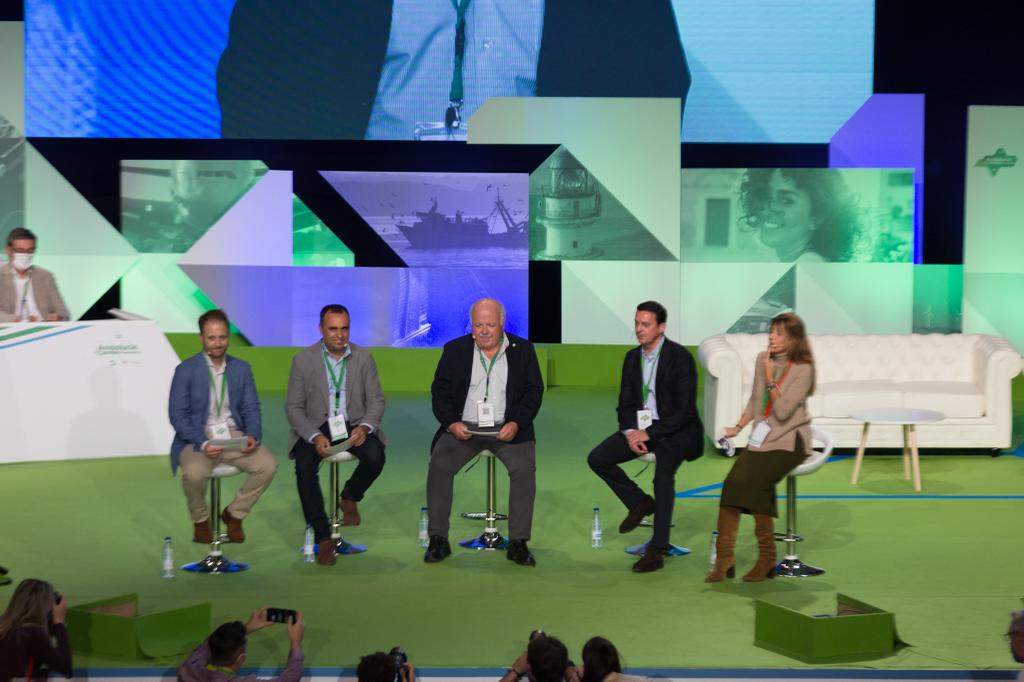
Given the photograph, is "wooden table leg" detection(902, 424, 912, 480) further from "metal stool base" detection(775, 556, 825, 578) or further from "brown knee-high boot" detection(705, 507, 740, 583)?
"brown knee-high boot" detection(705, 507, 740, 583)

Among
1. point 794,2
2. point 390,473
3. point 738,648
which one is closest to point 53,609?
point 738,648

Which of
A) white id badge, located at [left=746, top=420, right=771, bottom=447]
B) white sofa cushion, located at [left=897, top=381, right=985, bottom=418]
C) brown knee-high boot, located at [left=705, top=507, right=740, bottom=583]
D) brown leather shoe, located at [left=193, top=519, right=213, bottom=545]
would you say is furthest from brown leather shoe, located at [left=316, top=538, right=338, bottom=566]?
white sofa cushion, located at [left=897, top=381, right=985, bottom=418]

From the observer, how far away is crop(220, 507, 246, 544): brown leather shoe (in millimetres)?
6133

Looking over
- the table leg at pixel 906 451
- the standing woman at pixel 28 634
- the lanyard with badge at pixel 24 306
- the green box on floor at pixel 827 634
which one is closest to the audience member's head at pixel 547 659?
the green box on floor at pixel 827 634

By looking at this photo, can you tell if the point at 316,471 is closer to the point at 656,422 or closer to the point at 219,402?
the point at 219,402

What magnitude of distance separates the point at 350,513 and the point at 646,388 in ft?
5.29

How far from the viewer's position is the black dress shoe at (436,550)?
19.2ft

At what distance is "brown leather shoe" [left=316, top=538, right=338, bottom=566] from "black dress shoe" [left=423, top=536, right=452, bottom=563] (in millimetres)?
410

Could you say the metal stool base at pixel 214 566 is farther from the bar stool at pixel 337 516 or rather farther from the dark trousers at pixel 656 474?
the dark trousers at pixel 656 474

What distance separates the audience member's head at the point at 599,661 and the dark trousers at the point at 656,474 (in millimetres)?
2288

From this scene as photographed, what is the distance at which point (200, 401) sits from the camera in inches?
233

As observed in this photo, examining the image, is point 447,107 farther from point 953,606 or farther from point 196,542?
point 953,606

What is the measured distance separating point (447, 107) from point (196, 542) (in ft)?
21.2

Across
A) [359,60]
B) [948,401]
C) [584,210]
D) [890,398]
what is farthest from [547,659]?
[359,60]
